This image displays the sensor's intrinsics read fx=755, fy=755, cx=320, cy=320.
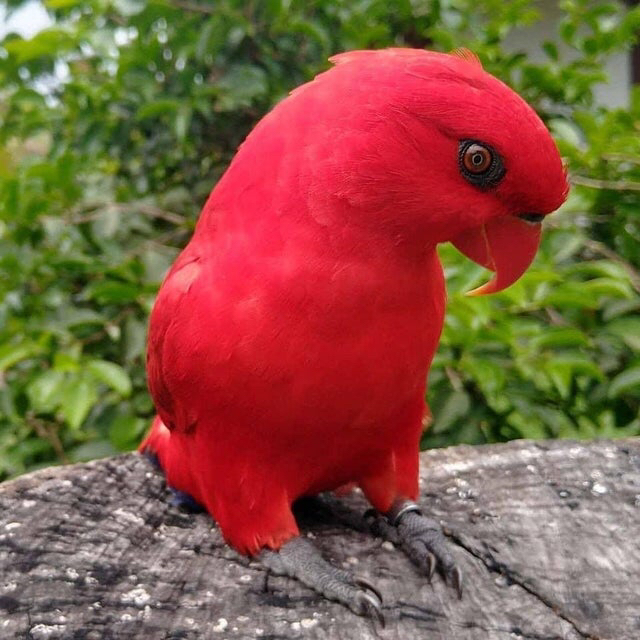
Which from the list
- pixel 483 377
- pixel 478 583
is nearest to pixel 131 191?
pixel 483 377

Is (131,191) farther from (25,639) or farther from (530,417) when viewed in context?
(25,639)

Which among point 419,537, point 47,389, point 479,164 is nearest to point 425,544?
point 419,537

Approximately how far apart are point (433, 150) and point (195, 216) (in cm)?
154

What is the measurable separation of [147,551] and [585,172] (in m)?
1.51

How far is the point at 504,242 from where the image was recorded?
42.9 inches

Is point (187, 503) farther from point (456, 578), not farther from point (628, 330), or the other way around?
point (628, 330)

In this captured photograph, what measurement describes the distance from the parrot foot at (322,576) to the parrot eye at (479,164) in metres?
0.60

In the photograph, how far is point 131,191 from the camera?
246cm

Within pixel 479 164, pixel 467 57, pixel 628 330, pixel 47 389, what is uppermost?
pixel 467 57

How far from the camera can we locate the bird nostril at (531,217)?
105 cm

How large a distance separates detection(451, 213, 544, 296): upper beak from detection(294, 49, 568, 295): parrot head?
0.03 m

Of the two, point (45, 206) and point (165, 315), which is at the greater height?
point (45, 206)

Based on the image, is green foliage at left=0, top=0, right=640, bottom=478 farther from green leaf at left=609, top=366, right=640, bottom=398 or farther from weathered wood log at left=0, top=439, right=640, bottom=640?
weathered wood log at left=0, top=439, right=640, bottom=640

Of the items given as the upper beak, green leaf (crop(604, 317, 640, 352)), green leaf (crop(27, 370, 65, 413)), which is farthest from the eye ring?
green leaf (crop(27, 370, 65, 413))
